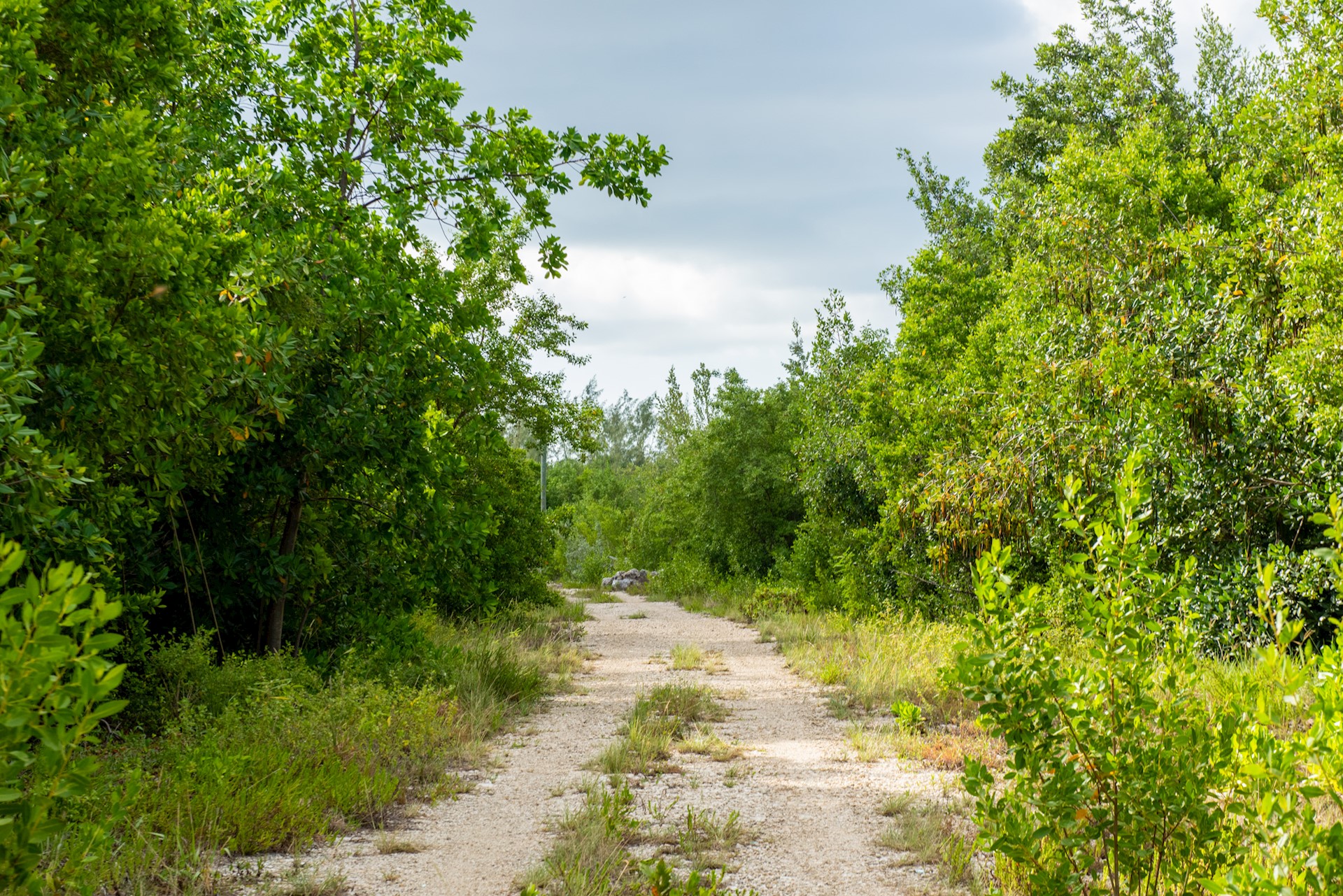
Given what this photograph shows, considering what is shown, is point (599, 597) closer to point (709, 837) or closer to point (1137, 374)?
point (1137, 374)

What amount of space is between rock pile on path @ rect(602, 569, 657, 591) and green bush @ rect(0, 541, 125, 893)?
31.8 m

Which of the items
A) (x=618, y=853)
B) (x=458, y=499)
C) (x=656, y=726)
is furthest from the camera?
(x=458, y=499)

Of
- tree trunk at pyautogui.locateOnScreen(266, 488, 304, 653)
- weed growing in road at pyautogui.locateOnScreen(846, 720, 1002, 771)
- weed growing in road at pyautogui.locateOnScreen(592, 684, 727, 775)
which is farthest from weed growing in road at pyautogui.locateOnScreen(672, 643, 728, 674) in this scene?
tree trunk at pyautogui.locateOnScreen(266, 488, 304, 653)

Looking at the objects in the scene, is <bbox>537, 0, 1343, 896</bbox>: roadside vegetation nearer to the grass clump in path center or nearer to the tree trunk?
the grass clump in path center

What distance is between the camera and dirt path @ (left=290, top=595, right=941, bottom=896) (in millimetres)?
4465

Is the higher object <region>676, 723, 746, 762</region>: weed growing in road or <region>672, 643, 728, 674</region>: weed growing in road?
<region>676, 723, 746, 762</region>: weed growing in road

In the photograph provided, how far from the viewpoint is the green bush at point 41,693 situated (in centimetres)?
170

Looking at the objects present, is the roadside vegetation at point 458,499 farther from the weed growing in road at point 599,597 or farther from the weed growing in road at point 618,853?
the weed growing in road at point 599,597

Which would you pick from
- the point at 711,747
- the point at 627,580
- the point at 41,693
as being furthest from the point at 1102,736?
the point at 627,580

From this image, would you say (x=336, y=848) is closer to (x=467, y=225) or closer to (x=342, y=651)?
(x=342, y=651)

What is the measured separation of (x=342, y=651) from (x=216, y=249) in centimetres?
462

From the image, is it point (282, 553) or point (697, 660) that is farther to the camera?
point (697, 660)

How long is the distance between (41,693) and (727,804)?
483cm

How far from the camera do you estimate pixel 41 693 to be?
66.4 inches
